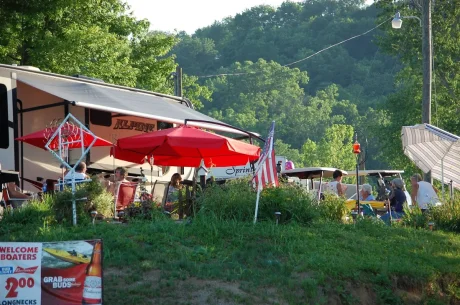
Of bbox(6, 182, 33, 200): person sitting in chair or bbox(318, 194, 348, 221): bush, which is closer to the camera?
bbox(6, 182, 33, 200): person sitting in chair

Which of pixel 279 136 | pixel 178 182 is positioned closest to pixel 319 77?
pixel 279 136

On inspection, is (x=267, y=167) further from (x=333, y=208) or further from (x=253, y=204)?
(x=333, y=208)

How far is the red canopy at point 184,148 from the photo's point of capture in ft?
55.2

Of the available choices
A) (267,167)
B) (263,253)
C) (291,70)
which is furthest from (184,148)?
(291,70)

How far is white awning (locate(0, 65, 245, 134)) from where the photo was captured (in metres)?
18.0

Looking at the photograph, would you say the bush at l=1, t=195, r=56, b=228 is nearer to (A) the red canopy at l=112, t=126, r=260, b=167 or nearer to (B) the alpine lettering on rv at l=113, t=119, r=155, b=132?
(A) the red canopy at l=112, t=126, r=260, b=167

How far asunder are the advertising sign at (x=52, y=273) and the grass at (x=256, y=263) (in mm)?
590

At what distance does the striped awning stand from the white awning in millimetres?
4052

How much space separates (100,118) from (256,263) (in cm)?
944

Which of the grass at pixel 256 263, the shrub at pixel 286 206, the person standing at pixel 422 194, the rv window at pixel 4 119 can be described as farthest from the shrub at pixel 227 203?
the person standing at pixel 422 194

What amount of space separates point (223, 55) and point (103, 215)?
83761 mm

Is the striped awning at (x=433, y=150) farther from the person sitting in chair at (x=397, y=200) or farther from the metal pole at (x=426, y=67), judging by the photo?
the metal pole at (x=426, y=67)

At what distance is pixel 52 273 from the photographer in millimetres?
9836

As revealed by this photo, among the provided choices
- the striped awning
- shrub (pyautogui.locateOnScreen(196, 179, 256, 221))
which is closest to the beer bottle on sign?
shrub (pyautogui.locateOnScreen(196, 179, 256, 221))
